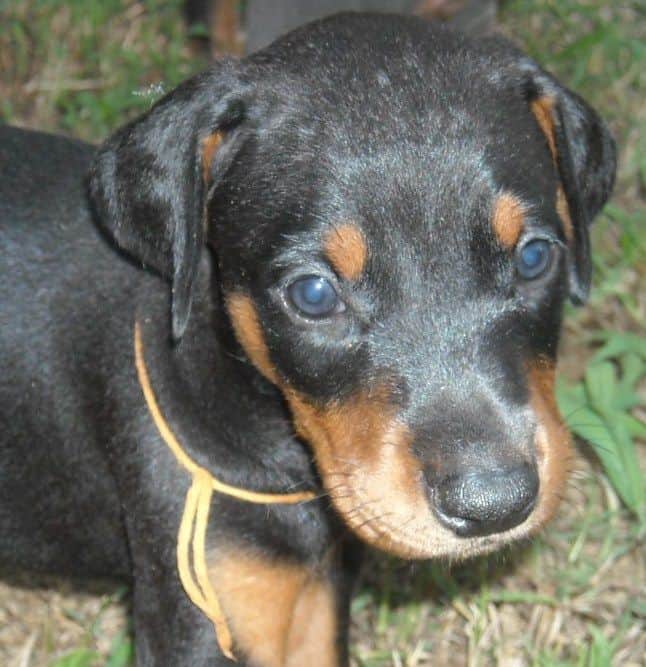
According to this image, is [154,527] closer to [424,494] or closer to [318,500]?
[318,500]

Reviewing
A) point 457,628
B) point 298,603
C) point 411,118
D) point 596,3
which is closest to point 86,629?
point 298,603

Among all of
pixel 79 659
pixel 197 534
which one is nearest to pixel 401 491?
pixel 197 534

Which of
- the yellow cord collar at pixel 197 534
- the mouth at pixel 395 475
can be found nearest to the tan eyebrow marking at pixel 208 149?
the mouth at pixel 395 475

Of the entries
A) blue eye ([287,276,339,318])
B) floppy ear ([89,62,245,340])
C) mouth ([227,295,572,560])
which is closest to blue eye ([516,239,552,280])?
mouth ([227,295,572,560])

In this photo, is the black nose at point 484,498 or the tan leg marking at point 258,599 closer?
the black nose at point 484,498

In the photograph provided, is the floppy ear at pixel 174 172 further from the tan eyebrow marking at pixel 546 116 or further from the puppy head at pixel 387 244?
the tan eyebrow marking at pixel 546 116

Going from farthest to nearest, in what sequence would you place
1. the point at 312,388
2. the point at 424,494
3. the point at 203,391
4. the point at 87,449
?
the point at 87,449, the point at 203,391, the point at 312,388, the point at 424,494

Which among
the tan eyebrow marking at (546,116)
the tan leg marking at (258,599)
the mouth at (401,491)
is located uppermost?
the tan eyebrow marking at (546,116)
